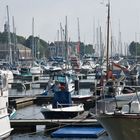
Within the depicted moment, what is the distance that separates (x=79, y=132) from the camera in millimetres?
30625

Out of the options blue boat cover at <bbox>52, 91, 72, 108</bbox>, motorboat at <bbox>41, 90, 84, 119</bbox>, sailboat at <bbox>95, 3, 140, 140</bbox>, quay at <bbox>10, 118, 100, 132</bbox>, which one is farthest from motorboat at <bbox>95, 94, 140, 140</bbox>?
blue boat cover at <bbox>52, 91, 72, 108</bbox>

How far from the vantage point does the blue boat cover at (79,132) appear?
3006cm

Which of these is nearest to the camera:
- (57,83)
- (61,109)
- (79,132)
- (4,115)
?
(4,115)

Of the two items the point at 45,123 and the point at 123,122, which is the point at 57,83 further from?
the point at 123,122

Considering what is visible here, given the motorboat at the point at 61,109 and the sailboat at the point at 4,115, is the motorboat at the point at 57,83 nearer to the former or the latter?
the motorboat at the point at 61,109

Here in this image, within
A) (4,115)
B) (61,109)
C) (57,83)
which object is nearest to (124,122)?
(4,115)

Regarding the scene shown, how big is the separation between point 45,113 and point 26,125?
9.10ft

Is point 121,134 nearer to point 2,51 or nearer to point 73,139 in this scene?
point 73,139

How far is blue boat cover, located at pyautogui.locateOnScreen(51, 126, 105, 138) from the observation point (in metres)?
30.1

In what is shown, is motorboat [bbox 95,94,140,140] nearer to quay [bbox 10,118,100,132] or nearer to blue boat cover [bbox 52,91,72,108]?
quay [bbox 10,118,100,132]

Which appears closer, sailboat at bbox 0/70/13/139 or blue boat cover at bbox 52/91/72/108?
sailboat at bbox 0/70/13/139

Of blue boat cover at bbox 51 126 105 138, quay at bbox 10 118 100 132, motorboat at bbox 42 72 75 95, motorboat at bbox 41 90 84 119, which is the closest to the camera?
blue boat cover at bbox 51 126 105 138

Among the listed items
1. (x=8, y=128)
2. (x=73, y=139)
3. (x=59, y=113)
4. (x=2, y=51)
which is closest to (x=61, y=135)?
(x=73, y=139)

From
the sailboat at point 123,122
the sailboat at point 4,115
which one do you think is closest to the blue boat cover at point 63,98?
the sailboat at point 4,115
